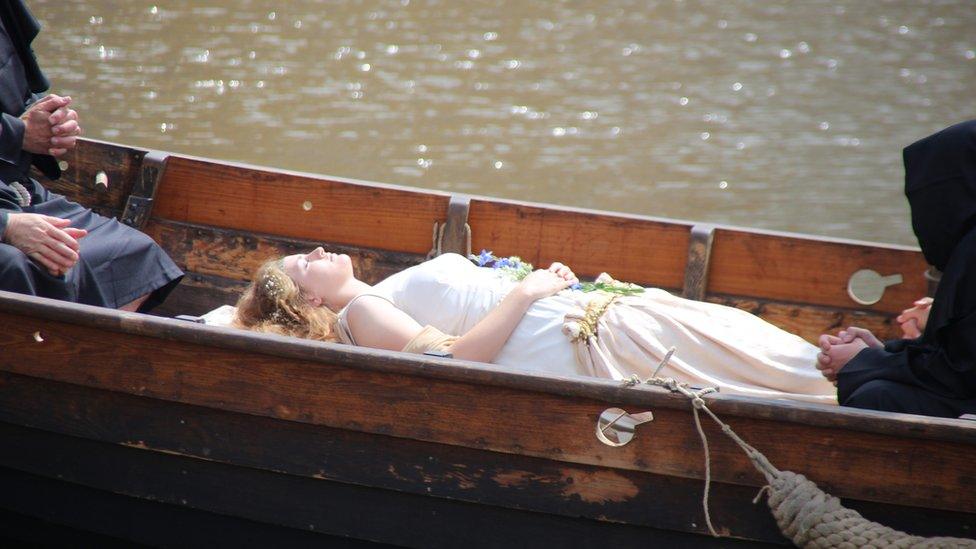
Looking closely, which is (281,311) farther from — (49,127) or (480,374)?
(49,127)

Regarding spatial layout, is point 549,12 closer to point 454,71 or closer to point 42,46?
point 454,71

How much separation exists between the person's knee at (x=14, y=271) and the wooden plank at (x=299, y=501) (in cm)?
45

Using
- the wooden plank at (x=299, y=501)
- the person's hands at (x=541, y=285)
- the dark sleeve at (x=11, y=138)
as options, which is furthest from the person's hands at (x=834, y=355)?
the dark sleeve at (x=11, y=138)

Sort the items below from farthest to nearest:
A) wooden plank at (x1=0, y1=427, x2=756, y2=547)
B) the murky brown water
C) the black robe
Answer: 1. the murky brown water
2. the black robe
3. wooden plank at (x1=0, y1=427, x2=756, y2=547)

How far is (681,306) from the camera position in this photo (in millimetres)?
3332

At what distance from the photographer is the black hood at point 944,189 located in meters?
2.76

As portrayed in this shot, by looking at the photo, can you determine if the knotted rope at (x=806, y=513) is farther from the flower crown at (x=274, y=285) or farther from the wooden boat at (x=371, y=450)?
the flower crown at (x=274, y=285)

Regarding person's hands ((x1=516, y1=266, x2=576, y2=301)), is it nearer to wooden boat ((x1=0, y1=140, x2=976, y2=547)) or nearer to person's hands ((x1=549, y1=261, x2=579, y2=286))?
person's hands ((x1=549, y1=261, x2=579, y2=286))

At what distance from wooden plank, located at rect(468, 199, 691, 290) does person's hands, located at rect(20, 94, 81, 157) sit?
1576 millimetres

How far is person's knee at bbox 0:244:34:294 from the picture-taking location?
3.23m

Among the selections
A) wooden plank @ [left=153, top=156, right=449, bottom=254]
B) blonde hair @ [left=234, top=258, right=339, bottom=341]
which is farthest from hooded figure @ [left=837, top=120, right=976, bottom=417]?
wooden plank @ [left=153, top=156, right=449, bottom=254]

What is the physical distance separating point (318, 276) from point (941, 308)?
1929 mm

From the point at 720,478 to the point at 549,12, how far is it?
32.3ft

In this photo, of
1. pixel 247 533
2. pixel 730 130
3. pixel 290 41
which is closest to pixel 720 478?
pixel 247 533
